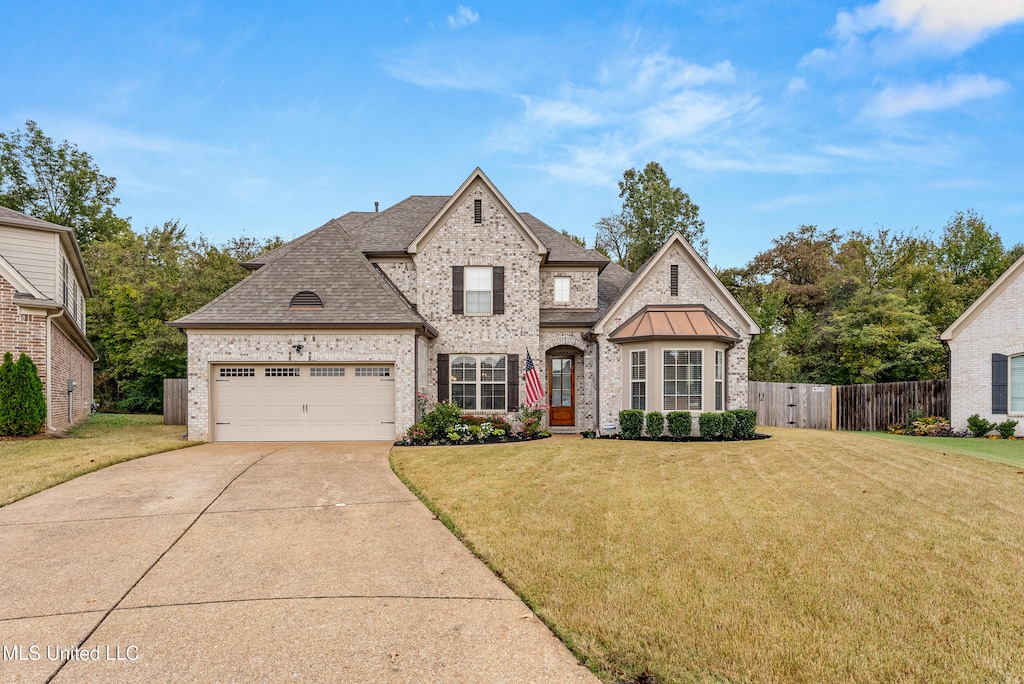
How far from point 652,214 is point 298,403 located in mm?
27860

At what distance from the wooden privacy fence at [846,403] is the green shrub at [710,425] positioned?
742 cm

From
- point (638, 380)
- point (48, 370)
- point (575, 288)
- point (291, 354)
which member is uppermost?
point (575, 288)

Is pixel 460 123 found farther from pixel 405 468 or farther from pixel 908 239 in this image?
pixel 908 239

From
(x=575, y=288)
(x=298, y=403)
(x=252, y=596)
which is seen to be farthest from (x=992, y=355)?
(x=252, y=596)

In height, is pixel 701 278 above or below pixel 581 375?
above

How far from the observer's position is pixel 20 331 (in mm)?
15016

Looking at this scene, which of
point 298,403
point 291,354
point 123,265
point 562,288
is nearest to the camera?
point 291,354

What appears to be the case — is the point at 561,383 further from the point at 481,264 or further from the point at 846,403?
the point at 846,403

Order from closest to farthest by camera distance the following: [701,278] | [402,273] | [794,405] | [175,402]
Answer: [701,278]
[402,273]
[794,405]
[175,402]

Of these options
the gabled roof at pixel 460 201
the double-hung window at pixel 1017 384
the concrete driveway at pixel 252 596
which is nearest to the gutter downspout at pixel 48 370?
the concrete driveway at pixel 252 596

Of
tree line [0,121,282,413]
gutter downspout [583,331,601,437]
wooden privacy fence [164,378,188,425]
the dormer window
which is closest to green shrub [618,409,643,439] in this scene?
gutter downspout [583,331,601,437]

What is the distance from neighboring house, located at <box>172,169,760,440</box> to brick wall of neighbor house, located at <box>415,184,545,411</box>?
0.04 metres

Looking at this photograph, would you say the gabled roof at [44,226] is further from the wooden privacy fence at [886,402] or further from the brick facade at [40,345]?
the wooden privacy fence at [886,402]

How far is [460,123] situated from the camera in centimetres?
1911
